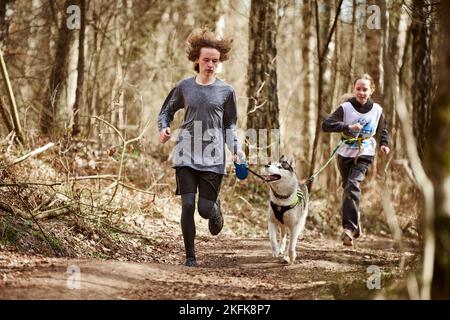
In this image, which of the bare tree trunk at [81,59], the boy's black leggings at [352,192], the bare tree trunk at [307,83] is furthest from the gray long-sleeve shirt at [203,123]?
the bare tree trunk at [307,83]

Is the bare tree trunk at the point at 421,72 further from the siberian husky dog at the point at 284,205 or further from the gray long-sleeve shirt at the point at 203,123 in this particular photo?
the gray long-sleeve shirt at the point at 203,123

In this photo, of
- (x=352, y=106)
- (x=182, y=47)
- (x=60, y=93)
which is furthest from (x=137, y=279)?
(x=182, y=47)

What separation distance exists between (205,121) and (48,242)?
1.98m

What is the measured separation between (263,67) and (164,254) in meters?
4.97

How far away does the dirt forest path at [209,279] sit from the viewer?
4.64 metres

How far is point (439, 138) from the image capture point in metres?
3.90

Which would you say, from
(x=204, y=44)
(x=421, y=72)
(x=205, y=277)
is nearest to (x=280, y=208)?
(x=205, y=277)

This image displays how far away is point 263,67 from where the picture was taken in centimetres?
1168

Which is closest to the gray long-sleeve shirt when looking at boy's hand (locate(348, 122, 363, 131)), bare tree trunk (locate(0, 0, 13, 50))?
boy's hand (locate(348, 122, 363, 131))

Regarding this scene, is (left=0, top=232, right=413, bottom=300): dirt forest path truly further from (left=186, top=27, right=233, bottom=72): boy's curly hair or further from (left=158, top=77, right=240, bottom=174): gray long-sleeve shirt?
(left=186, top=27, right=233, bottom=72): boy's curly hair

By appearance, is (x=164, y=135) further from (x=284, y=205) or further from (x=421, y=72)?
(x=421, y=72)

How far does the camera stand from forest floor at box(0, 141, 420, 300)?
4836 millimetres

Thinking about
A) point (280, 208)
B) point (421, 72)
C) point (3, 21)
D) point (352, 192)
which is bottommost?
point (280, 208)

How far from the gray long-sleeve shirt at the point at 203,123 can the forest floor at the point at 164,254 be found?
1038 millimetres
